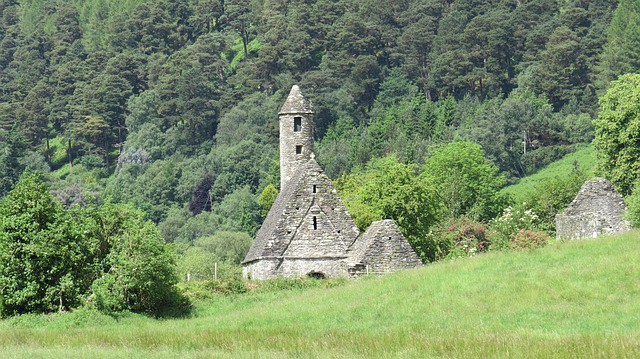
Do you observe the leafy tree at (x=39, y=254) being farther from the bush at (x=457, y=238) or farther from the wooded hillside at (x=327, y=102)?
the wooded hillside at (x=327, y=102)

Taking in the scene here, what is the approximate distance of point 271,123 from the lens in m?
152

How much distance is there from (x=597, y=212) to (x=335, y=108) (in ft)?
348

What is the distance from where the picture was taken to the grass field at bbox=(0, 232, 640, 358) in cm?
3019

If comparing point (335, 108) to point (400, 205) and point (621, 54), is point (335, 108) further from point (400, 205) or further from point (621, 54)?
point (400, 205)

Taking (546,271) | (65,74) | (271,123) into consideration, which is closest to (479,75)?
(271,123)

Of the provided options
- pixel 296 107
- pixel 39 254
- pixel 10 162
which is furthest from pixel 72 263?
pixel 10 162

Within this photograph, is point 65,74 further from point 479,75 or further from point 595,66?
point 595,66

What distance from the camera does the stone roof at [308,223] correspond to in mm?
54781

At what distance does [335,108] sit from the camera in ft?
518

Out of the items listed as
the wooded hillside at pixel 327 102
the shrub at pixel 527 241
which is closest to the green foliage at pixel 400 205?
the shrub at pixel 527 241

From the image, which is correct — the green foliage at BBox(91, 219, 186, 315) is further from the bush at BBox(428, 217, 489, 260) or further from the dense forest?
the dense forest

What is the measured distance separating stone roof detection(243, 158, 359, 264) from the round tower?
352 inches

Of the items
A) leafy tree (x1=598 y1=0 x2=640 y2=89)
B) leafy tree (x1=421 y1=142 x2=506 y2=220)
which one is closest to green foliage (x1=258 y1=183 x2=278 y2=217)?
leafy tree (x1=421 y1=142 x2=506 y2=220)

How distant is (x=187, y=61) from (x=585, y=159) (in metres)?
85.9
